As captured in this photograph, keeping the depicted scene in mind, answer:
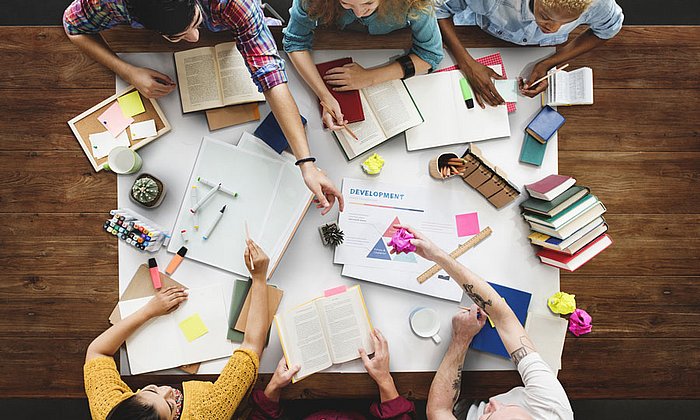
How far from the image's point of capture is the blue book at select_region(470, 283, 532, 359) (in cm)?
193

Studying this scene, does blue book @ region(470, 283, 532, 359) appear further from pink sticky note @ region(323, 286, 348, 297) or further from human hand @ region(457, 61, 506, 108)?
human hand @ region(457, 61, 506, 108)

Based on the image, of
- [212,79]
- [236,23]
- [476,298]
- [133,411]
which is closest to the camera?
[133,411]

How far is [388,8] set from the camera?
1.74m

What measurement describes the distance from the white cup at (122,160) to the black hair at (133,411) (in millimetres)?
796

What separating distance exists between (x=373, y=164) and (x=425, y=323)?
0.62m

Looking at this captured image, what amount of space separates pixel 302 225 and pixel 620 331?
1299mm

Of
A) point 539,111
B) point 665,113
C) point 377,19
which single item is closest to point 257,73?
point 377,19

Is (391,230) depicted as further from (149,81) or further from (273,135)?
(149,81)

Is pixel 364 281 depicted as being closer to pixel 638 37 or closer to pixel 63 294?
pixel 63 294

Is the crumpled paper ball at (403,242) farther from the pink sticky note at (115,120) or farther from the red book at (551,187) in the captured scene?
the pink sticky note at (115,120)

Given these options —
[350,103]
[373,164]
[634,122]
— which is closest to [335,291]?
[373,164]

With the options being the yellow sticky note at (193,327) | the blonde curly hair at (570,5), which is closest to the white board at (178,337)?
the yellow sticky note at (193,327)

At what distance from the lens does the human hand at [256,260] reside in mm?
1867

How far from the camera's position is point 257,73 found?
1.81 metres
